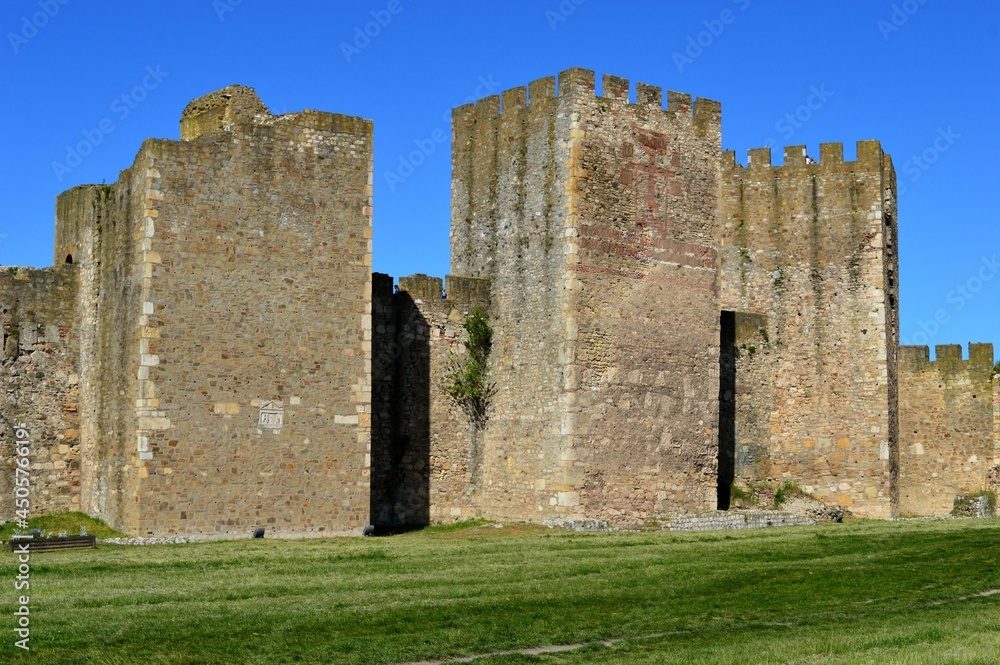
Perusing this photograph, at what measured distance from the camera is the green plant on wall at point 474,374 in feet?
99.0

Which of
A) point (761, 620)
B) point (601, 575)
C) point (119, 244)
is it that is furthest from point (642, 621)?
point (119, 244)

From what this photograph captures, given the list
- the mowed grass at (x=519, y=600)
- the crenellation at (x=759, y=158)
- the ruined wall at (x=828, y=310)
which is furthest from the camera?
the crenellation at (x=759, y=158)

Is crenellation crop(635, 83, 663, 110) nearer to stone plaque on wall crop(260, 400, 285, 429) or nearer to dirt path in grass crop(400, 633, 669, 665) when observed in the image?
stone plaque on wall crop(260, 400, 285, 429)

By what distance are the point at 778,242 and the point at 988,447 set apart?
7.49 metres

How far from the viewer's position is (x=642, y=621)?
16.1 meters

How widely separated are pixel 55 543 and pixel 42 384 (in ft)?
16.1

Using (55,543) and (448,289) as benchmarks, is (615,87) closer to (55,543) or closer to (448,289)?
(448,289)

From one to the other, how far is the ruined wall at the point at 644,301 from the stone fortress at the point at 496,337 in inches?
2.5

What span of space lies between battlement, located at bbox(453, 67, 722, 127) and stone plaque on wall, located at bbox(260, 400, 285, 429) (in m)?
8.60

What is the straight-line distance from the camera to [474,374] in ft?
99.0

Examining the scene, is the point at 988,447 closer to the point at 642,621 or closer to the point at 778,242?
the point at 778,242

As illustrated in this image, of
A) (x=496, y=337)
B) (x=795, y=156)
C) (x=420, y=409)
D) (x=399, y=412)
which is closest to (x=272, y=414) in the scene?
(x=399, y=412)

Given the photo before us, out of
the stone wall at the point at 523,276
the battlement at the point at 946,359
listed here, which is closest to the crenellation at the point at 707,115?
the stone wall at the point at 523,276

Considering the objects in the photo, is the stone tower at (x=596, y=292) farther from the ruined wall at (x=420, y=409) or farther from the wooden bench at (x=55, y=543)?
the wooden bench at (x=55, y=543)
